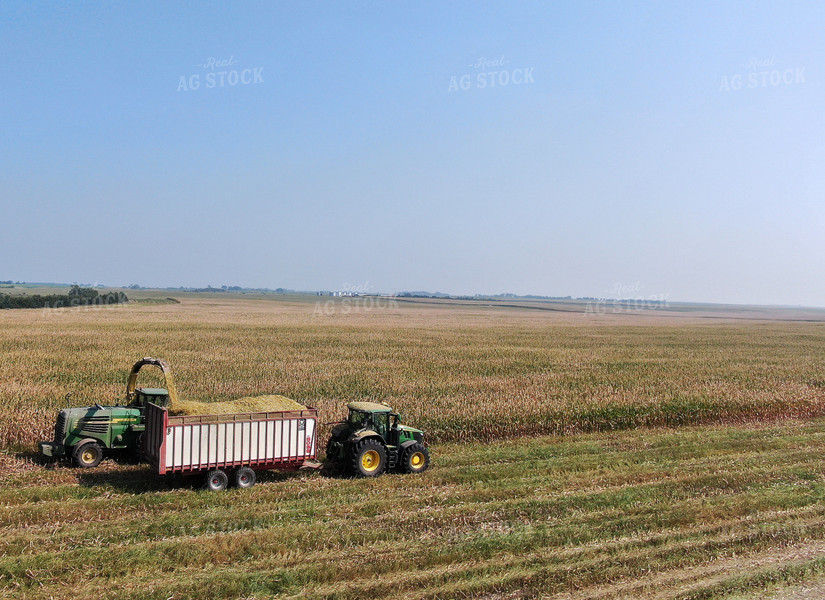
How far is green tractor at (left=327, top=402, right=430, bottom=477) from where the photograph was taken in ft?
51.5

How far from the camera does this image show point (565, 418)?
23.2 meters

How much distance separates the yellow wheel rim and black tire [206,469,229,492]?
123 inches

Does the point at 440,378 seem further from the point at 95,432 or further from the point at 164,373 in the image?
the point at 95,432

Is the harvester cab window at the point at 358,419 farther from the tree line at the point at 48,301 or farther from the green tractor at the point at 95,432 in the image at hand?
the tree line at the point at 48,301

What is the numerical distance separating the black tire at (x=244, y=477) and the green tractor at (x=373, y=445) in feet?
7.37

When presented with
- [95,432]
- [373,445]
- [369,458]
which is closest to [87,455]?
[95,432]

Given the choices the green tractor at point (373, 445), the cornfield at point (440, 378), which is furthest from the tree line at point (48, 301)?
the green tractor at point (373, 445)

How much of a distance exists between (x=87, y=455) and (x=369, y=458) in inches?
264

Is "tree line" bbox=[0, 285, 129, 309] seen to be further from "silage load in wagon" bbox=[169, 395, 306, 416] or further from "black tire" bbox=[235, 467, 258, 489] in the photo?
"black tire" bbox=[235, 467, 258, 489]

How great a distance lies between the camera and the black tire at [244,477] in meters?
14.5

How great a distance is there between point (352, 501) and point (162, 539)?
12.5 feet

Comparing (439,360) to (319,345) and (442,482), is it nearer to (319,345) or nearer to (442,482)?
(319,345)

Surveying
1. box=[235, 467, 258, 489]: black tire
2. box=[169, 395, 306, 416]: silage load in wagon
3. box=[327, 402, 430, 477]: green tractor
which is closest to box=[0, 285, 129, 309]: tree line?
box=[169, 395, 306, 416]: silage load in wagon

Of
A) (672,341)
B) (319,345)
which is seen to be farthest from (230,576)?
(672,341)
